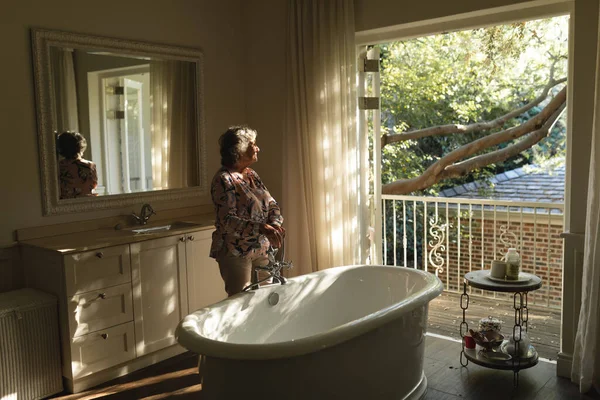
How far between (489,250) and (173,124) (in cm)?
419

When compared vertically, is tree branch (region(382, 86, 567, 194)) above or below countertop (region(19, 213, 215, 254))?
above

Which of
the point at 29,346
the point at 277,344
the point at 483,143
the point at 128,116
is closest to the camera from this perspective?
the point at 277,344

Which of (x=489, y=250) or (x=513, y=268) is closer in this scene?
(x=513, y=268)

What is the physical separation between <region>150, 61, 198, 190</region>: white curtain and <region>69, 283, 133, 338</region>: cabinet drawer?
959mm

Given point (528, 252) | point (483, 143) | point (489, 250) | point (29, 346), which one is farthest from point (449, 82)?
point (29, 346)

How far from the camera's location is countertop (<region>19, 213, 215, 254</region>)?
317 centimetres

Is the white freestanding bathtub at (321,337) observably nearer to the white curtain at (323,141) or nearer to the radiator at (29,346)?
the white curtain at (323,141)

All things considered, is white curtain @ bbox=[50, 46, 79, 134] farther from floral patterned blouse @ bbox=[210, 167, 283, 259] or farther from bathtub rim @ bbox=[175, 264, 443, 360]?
bathtub rim @ bbox=[175, 264, 443, 360]

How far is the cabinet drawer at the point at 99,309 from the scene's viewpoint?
317 centimetres

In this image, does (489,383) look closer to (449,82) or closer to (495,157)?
(495,157)

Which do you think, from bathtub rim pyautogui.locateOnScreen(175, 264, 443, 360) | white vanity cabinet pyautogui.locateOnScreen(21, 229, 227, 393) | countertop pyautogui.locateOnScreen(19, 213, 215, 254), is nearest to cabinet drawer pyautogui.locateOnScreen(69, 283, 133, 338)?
white vanity cabinet pyautogui.locateOnScreen(21, 229, 227, 393)

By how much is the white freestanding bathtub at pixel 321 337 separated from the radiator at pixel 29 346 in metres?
1.14

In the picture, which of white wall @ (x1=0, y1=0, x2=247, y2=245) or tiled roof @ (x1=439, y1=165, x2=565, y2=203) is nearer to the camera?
white wall @ (x1=0, y1=0, x2=247, y2=245)

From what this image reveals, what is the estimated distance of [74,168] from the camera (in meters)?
3.55
